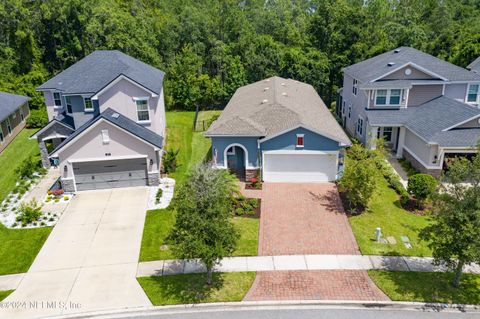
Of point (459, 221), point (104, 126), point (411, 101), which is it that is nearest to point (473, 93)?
point (411, 101)

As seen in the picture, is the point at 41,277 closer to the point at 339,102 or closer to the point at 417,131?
the point at 417,131

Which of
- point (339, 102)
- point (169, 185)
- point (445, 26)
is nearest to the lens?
point (169, 185)

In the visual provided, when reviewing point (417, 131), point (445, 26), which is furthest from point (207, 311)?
point (445, 26)

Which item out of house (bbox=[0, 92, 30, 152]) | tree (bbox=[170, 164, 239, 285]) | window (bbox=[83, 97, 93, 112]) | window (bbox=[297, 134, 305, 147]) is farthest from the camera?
house (bbox=[0, 92, 30, 152])

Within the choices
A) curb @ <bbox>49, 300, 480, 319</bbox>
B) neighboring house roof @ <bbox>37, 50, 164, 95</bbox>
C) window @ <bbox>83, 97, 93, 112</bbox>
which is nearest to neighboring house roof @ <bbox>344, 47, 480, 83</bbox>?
neighboring house roof @ <bbox>37, 50, 164, 95</bbox>

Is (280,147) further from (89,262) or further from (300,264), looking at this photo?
(89,262)

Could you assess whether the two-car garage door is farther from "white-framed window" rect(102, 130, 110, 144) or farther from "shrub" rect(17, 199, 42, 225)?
"shrub" rect(17, 199, 42, 225)

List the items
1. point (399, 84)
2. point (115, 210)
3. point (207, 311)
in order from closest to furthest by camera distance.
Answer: point (207, 311), point (115, 210), point (399, 84)
